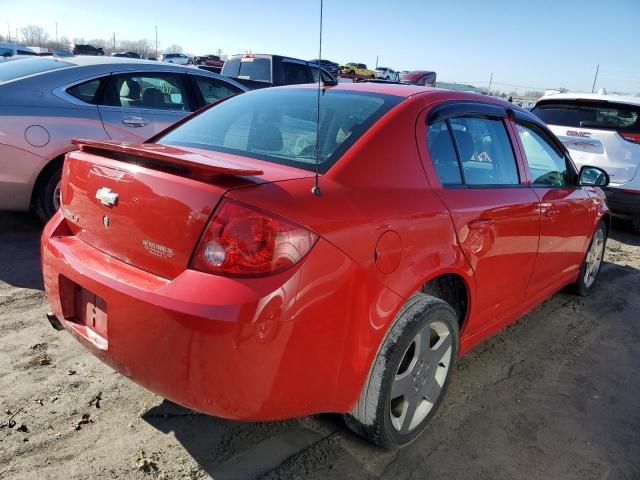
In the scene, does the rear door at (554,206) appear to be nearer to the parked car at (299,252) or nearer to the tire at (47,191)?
the parked car at (299,252)

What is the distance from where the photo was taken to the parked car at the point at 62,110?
4.33 m

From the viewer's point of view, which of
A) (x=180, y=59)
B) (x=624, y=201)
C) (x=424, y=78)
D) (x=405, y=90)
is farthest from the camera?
(x=180, y=59)

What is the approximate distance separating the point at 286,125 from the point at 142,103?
316 cm

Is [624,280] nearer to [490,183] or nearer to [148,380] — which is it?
[490,183]

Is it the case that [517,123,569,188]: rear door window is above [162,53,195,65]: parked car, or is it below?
below

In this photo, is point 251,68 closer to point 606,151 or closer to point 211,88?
point 211,88

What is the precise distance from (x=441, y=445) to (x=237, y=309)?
1344 millimetres

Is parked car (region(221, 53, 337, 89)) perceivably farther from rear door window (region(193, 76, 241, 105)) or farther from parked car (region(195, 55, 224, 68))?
parked car (region(195, 55, 224, 68))

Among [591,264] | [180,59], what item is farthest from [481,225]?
[180,59]

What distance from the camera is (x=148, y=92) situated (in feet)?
17.5

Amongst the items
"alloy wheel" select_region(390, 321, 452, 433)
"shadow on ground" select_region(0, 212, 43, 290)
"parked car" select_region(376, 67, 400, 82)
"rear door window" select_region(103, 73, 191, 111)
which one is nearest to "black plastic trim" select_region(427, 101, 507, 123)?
"alloy wheel" select_region(390, 321, 452, 433)

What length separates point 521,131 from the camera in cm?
333

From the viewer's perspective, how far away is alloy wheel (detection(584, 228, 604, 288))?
14.4ft

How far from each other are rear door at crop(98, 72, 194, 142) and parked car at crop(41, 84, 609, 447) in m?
2.26
